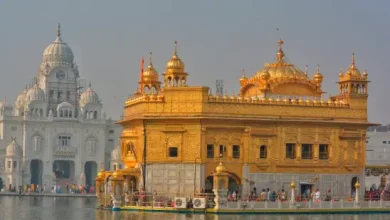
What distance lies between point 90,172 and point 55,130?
6551 millimetres

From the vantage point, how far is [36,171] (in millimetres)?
88562

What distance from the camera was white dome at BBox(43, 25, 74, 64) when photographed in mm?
92125

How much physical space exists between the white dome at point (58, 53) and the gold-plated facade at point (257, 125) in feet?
162

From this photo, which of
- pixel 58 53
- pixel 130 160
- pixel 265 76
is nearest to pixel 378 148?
pixel 58 53

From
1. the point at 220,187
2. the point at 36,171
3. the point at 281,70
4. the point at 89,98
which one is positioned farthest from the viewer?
the point at 89,98

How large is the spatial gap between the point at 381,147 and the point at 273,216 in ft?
148

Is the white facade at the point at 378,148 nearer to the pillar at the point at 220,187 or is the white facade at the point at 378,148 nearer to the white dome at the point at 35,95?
the white dome at the point at 35,95

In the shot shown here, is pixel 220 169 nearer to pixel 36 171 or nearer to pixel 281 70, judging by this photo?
pixel 281 70

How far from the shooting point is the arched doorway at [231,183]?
4050 cm

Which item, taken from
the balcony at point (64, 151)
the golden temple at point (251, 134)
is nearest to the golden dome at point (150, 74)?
the golden temple at point (251, 134)

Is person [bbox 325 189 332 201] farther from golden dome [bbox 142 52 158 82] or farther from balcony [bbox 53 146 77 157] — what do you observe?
balcony [bbox 53 146 77 157]

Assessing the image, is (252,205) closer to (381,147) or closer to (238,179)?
(238,179)

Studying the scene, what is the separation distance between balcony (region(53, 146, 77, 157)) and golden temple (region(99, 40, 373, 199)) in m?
42.6

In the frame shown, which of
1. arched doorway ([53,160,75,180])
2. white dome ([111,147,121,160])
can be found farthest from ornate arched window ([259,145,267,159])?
arched doorway ([53,160,75,180])
